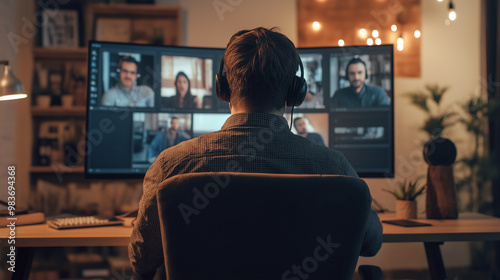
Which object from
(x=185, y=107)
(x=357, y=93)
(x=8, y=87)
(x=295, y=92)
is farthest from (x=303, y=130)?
(x=8, y=87)

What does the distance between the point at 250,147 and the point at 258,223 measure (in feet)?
0.62

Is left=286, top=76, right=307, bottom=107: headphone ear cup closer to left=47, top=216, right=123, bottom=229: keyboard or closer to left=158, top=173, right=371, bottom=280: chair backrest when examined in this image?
left=158, top=173, right=371, bottom=280: chair backrest

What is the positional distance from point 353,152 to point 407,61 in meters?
2.05

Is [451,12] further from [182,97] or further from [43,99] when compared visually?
[43,99]

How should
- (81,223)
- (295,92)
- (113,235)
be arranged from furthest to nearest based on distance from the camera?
(81,223), (113,235), (295,92)

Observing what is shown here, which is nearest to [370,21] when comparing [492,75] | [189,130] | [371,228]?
[492,75]

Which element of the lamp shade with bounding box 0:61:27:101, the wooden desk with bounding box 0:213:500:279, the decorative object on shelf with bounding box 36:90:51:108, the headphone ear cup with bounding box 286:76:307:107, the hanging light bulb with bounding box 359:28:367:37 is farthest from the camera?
the hanging light bulb with bounding box 359:28:367:37

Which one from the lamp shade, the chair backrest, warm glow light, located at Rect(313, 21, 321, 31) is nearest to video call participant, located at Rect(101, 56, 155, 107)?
the lamp shade

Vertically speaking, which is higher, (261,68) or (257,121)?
(261,68)

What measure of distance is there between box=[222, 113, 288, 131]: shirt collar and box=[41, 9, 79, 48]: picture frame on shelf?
267 cm

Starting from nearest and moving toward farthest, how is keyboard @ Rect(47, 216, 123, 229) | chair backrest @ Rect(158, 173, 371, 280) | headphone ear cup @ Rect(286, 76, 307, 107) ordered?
chair backrest @ Rect(158, 173, 371, 280), headphone ear cup @ Rect(286, 76, 307, 107), keyboard @ Rect(47, 216, 123, 229)

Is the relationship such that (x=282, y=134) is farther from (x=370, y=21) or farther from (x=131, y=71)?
(x=370, y=21)

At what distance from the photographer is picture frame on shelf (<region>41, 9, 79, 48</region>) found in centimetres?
323

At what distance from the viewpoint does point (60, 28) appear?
10.7 ft
